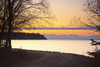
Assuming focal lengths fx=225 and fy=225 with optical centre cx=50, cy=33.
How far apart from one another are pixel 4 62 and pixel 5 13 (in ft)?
24.2

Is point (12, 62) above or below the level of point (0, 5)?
below

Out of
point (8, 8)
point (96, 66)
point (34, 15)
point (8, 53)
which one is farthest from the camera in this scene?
point (34, 15)

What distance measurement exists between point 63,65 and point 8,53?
694 centimetres

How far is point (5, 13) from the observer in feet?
86.8

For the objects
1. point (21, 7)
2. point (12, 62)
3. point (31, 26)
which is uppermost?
point (21, 7)

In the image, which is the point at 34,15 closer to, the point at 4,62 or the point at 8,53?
the point at 8,53

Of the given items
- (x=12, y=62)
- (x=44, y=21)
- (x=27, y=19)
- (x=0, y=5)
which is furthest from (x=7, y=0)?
(x=12, y=62)

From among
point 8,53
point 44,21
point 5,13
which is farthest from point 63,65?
point 5,13

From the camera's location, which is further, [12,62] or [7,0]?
[7,0]

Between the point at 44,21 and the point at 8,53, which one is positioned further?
the point at 44,21

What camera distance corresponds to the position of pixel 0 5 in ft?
86.1

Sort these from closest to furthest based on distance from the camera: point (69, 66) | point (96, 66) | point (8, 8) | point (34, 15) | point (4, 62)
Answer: point (96, 66)
point (69, 66)
point (4, 62)
point (8, 8)
point (34, 15)

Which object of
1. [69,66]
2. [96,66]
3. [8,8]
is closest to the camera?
[96,66]

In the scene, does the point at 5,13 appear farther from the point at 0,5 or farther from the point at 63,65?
the point at 63,65
